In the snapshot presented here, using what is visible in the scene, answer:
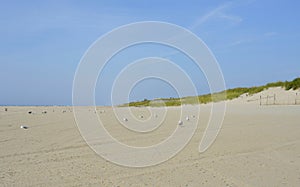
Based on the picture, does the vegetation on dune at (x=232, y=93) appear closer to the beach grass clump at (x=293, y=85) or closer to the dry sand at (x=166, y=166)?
the beach grass clump at (x=293, y=85)

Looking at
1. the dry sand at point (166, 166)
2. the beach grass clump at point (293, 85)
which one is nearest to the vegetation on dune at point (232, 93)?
the beach grass clump at point (293, 85)

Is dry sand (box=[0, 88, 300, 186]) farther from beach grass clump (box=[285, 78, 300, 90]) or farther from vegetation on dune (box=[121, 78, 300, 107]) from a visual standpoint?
beach grass clump (box=[285, 78, 300, 90])

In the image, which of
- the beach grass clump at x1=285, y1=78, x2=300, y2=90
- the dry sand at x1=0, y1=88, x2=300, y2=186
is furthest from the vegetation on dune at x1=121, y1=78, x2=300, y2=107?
the dry sand at x1=0, y1=88, x2=300, y2=186

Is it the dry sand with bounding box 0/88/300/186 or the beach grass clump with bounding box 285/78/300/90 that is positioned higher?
the beach grass clump with bounding box 285/78/300/90

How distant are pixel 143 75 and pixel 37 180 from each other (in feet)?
19.9

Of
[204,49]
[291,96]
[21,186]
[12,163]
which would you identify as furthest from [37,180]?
[291,96]

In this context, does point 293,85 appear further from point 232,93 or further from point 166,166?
point 166,166

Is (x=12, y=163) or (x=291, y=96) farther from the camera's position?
(x=291, y=96)

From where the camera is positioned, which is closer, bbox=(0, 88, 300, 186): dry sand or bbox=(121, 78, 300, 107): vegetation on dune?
bbox=(0, 88, 300, 186): dry sand

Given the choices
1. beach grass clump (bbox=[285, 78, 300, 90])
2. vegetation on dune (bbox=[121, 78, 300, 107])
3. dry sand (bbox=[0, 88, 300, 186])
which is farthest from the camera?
vegetation on dune (bbox=[121, 78, 300, 107])

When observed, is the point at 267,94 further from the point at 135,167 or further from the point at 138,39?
the point at 135,167

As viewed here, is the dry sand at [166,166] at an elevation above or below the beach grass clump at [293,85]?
below

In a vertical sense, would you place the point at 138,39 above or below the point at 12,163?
above

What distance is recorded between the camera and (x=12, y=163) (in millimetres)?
5691
